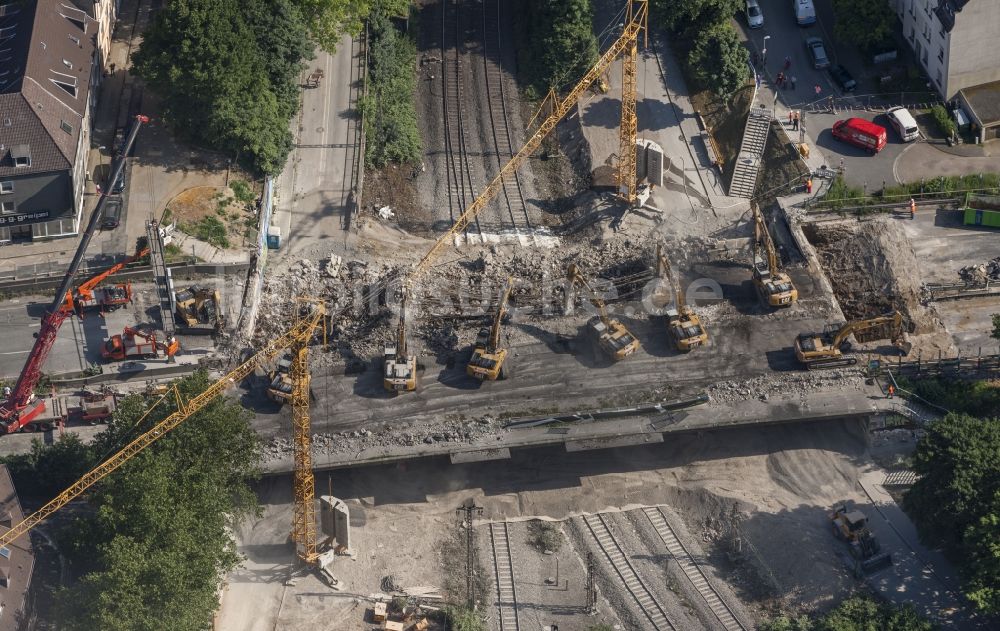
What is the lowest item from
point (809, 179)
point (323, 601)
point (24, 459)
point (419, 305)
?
point (323, 601)

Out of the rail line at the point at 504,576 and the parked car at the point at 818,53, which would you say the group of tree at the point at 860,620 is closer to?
the rail line at the point at 504,576

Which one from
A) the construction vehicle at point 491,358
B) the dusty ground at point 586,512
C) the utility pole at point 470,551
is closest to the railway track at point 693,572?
the dusty ground at point 586,512

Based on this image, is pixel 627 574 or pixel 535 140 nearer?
pixel 627 574

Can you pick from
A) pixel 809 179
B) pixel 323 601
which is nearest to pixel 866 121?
pixel 809 179

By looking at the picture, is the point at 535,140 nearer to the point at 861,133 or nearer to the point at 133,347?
the point at 861,133

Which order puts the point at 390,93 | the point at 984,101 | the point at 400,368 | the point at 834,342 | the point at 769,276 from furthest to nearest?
the point at 390,93 < the point at 984,101 < the point at 769,276 < the point at 834,342 < the point at 400,368

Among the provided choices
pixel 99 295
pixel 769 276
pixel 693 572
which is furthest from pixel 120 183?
pixel 693 572

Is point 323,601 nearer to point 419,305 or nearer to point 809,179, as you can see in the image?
point 419,305
